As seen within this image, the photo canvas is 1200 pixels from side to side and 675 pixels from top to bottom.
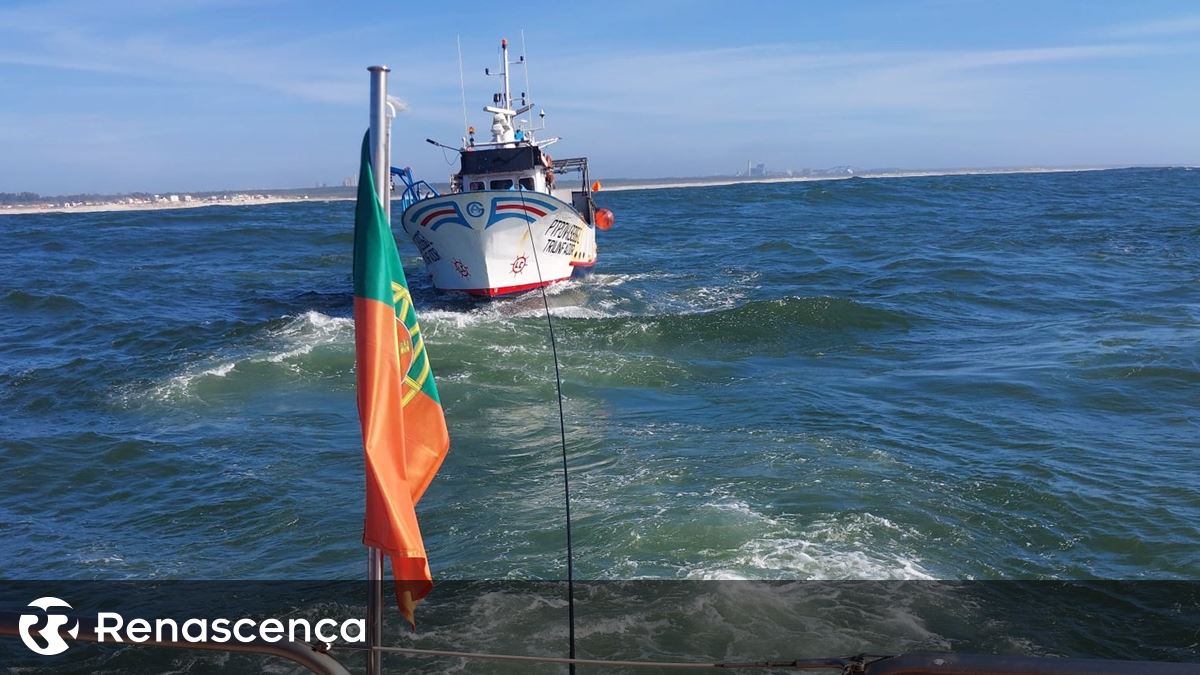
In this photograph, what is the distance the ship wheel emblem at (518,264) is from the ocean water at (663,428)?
36.9 inches

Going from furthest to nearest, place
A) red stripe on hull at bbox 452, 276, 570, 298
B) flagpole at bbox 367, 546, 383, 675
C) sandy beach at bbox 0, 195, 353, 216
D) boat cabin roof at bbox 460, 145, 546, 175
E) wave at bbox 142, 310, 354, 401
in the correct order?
1. sandy beach at bbox 0, 195, 353, 216
2. boat cabin roof at bbox 460, 145, 546, 175
3. red stripe on hull at bbox 452, 276, 570, 298
4. wave at bbox 142, 310, 354, 401
5. flagpole at bbox 367, 546, 383, 675

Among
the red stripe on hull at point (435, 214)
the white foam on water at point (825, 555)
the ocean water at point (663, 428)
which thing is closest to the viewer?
the white foam on water at point (825, 555)

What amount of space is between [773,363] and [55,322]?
15.4 m

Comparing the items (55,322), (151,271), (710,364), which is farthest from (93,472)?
(151,271)

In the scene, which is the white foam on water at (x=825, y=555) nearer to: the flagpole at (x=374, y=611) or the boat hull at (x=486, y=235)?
the flagpole at (x=374, y=611)

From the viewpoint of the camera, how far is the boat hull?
69.0 ft

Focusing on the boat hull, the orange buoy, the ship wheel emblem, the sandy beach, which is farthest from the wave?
the sandy beach

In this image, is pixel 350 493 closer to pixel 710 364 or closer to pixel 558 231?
pixel 710 364

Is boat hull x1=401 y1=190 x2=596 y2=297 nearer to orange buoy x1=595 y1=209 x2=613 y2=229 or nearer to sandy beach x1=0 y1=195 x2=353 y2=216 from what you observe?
orange buoy x1=595 y1=209 x2=613 y2=229

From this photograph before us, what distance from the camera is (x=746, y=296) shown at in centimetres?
2270

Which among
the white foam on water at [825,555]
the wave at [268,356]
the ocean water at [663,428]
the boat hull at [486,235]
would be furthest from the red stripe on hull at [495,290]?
the white foam on water at [825,555]

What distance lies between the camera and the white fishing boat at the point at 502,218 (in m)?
21.2

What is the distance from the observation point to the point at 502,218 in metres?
21.2

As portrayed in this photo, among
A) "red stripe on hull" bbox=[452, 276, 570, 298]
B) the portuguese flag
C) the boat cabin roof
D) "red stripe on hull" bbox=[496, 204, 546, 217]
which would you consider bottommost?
"red stripe on hull" bbox=[452, 276, 570, 298]
